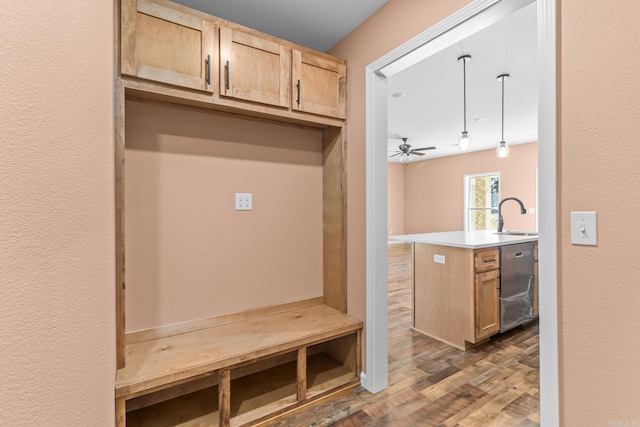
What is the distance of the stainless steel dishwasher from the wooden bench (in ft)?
5.38

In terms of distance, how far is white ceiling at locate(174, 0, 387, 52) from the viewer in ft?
6.15

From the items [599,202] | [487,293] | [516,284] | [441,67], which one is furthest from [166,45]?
[516,284]

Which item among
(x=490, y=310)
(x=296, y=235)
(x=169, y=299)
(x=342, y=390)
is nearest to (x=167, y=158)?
(x=169, y=299)

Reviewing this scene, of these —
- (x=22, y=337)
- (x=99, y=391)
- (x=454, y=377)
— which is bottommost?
(x=454, y=377)

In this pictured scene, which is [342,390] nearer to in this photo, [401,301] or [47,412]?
[47,412]

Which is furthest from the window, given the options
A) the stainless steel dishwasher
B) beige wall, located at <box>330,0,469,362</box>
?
beige wall, located at <box>330,0,469,362</box>

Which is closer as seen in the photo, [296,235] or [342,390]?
[342,390]

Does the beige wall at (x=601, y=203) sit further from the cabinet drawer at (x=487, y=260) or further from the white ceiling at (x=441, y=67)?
the cabinet drawer at (x=487, y=260)

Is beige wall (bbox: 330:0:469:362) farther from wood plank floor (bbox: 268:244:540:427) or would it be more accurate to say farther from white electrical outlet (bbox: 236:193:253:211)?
white electrical outlet (bbox: 236:193:253:211)

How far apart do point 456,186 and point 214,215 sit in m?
8.02

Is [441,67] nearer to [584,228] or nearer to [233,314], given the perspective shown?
[584,228]

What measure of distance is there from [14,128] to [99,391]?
92 centimetres

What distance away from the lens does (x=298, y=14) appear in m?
1.97

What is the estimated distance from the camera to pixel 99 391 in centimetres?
107
